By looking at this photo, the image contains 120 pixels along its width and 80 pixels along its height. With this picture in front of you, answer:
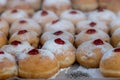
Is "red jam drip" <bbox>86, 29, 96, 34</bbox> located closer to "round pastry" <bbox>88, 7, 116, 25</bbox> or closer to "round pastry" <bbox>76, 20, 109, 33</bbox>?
"round pastry" <bbox>76, 20, 109, 33</bbox>

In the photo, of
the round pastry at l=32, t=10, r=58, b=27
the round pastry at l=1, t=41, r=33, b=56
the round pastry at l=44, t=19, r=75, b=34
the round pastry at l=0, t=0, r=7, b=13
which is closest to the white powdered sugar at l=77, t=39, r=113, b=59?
the round pastry at l=1, t=41, r=33, b=56

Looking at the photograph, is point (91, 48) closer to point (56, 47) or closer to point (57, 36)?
point (56, 47)

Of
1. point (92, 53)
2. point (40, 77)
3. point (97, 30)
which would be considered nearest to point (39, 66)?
point (40, 77)

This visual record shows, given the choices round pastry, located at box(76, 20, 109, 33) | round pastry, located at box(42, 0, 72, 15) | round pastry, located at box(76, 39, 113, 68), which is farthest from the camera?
round pastry, located at box(42, 0, 72, 15)

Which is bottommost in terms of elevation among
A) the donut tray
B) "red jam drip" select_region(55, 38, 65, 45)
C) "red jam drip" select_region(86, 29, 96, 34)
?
the donut tray

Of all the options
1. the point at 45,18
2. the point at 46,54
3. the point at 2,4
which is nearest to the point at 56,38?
the point at 46,54

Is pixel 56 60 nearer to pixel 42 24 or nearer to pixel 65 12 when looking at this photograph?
pixel 42 24

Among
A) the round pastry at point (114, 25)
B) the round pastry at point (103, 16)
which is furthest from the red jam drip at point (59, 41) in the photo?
the round pastry at point (103, 16)
